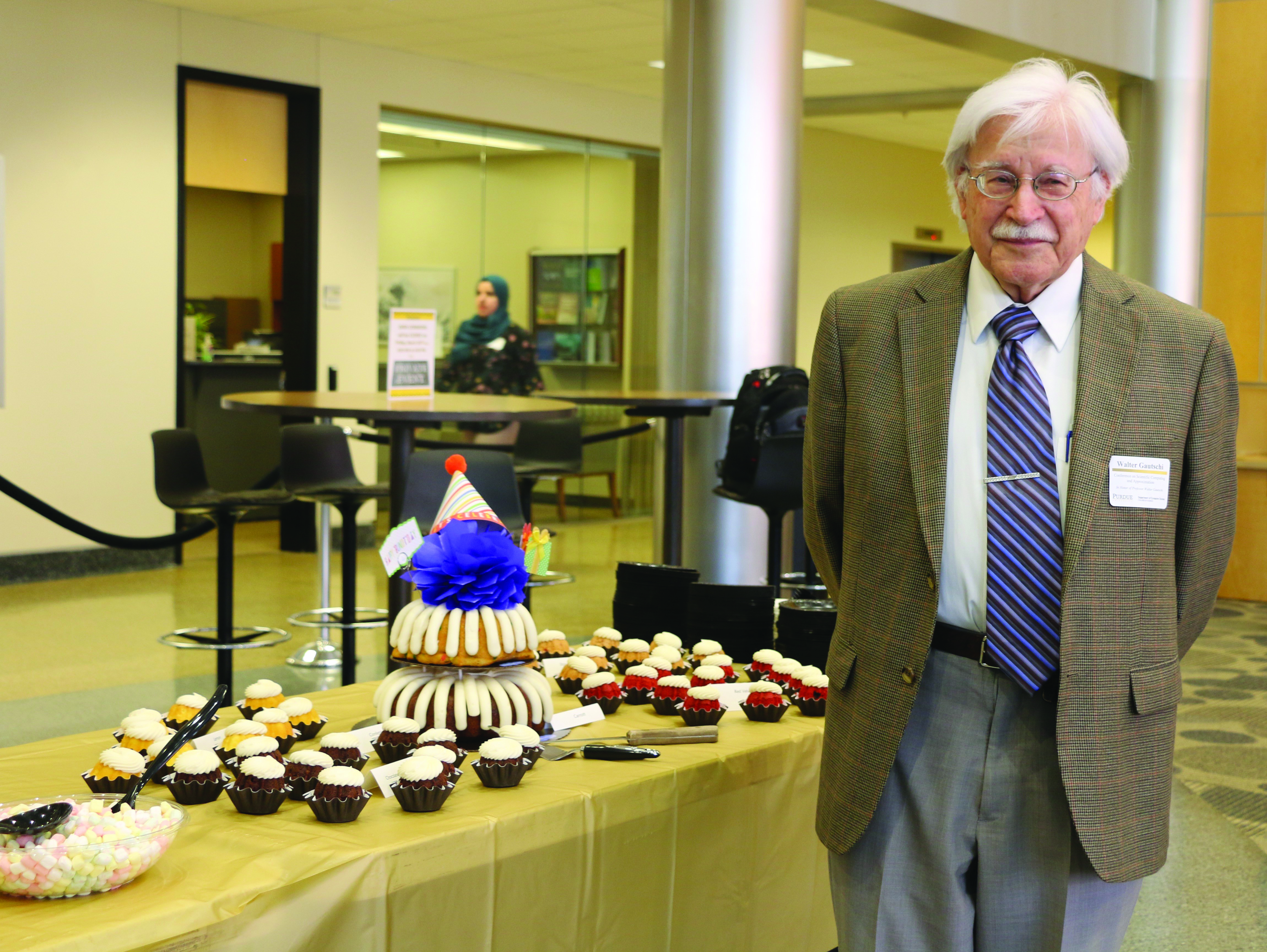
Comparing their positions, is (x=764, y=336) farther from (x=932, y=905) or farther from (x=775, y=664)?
(x=932, y=905)

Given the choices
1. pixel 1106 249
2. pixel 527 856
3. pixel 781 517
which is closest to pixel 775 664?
pixel 527 856

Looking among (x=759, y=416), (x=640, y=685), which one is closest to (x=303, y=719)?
(x=640, y=685)

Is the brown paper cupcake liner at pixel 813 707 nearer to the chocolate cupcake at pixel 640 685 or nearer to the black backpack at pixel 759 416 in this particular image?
the chocolate cupcake at pixel 640 685

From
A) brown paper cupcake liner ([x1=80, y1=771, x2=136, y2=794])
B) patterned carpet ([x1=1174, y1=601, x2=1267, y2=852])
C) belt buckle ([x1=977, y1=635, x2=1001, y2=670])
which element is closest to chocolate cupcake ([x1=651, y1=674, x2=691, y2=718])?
belt buckle ([x1=977, y1=635, x2=1001, y2=670])

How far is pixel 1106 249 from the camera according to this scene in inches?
645

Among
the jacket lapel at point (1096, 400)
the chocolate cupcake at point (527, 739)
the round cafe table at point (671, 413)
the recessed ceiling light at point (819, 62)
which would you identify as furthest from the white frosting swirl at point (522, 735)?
the recessed ceiling light at point (819, 62)

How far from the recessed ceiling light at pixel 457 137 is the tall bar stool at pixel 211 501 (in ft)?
15.3

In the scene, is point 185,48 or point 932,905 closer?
point 932,905

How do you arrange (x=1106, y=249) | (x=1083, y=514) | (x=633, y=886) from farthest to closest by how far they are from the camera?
(x=1106, y=249) → (x=633, y=886) → (x=1083, y=514)

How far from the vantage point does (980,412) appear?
1.64 m

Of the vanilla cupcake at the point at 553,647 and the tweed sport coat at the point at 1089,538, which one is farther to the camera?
the vanilla cupcake at the point at 553,647

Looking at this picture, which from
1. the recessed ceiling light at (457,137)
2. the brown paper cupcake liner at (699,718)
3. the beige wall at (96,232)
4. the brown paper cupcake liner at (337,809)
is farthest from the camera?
the recessed ceiling light at (457,137)

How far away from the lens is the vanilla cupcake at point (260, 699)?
7.08 feet

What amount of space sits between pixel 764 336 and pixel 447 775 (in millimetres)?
4210
